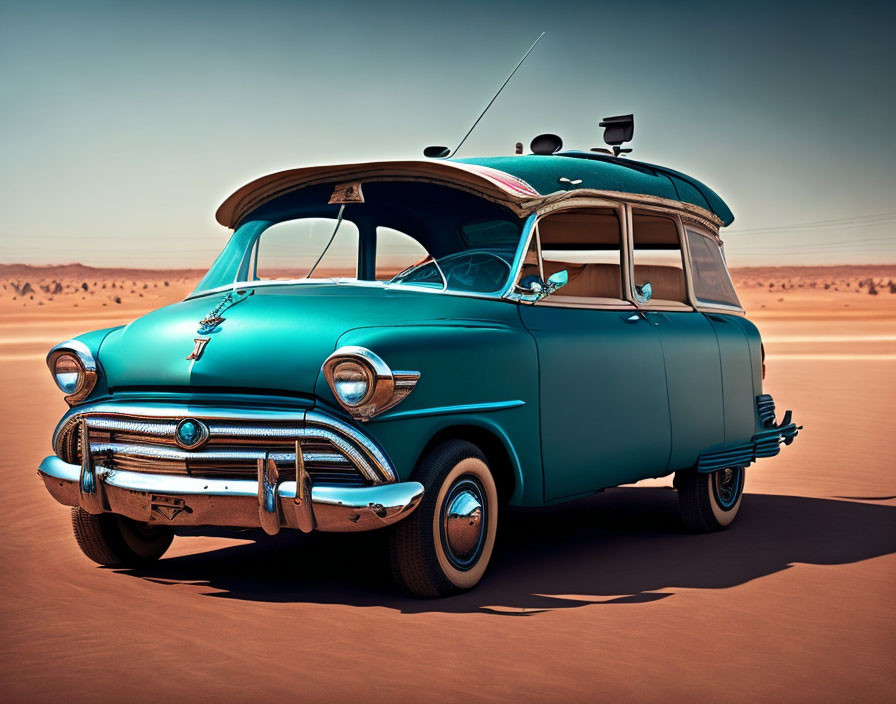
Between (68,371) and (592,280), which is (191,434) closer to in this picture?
(68,371)

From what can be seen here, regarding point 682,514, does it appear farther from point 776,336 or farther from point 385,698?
point 776,336

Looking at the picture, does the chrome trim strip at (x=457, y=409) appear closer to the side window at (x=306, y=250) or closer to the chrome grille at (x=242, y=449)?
the chrome grille at (x=242, y=449)

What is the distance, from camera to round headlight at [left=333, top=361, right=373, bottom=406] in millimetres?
5336

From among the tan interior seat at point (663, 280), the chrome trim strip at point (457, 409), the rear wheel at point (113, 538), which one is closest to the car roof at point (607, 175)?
the tan interior seat at point (663, 280)

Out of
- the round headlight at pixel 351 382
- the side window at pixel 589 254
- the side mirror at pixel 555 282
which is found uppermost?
the side window at pixel 589 254

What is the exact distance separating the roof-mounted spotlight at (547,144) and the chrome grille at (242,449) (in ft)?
10.9

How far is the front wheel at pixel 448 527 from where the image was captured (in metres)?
5.56

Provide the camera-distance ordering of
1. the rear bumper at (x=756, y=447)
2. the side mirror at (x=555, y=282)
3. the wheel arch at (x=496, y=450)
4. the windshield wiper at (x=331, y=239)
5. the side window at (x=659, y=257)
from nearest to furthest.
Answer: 1. the wheel arch at (x=496, y=450)
2. the side mirror at (x=555, y=282)
3. the windshield wiper at (x=331, y=239)
4. the side window at (x=659, y=257)
5. the rear bumper at (x=756, y=447)

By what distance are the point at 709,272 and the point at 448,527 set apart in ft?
12.9

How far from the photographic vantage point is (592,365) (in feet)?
22.3

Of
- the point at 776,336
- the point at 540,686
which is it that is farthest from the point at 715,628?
the point at 776,336

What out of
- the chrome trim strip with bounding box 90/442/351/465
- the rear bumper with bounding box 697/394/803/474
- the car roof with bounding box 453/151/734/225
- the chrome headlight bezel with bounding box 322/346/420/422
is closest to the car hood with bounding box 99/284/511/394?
the chrome headlight bezel with bounding box 322/346/420/422

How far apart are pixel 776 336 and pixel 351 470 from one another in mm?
49713

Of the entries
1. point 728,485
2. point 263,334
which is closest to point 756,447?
point 728,485
